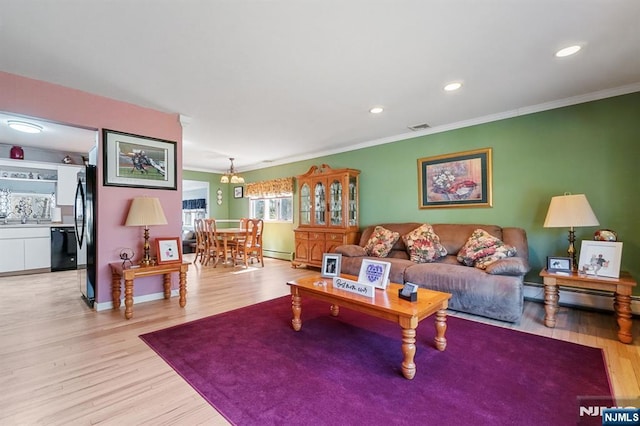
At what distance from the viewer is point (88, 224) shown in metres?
3.32

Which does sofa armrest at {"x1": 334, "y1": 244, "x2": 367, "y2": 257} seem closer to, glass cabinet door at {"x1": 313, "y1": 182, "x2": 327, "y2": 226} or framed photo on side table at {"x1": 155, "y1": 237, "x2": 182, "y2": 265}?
glass cabinet door at {"x1": 313, "y1": 182, "x2": 327, "y2": 226}

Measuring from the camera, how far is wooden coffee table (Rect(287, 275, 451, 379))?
1.85 meters

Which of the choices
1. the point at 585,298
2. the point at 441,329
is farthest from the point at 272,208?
the point at 585,298

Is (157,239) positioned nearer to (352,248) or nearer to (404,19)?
(352,248)

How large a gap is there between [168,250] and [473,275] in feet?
11.4

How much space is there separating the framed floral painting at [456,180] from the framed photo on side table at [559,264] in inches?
45.1

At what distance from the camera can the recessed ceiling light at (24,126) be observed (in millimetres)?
3873

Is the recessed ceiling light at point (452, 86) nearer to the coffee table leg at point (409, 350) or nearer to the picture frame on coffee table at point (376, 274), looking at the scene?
the picture frame on coffee table at point (376, 274)

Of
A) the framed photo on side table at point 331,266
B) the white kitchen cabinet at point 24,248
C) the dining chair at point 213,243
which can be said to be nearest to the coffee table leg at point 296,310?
the framed photo on side table at point 331,266

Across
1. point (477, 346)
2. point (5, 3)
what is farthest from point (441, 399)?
point (5, 3)

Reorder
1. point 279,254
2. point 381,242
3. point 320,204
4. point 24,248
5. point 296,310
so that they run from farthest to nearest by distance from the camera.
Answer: point 279,254 < point 320,204 < point 24,248 < point 381,242 < point 296,310

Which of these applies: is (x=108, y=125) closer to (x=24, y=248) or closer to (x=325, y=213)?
(x=325, y=213)

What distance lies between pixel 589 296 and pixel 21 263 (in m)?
8.60

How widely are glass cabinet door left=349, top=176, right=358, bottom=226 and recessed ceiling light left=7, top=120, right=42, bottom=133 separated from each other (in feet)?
16.0
